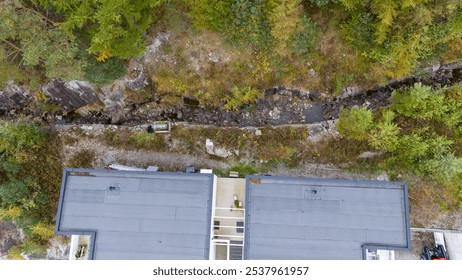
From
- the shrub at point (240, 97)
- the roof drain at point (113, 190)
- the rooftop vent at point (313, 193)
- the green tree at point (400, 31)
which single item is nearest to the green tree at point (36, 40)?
the roof drain at point (113, 190)

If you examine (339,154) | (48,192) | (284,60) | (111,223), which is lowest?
(111,223)

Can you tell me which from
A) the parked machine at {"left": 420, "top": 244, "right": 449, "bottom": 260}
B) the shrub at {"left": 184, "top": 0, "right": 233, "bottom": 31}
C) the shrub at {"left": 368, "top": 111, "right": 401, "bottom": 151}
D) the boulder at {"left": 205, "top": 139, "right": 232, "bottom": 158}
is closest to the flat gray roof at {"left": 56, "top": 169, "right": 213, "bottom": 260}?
the boulder at {"left": 205, "top": 139, "right": 232, "bottom": 158}

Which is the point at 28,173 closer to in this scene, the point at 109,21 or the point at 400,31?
the point at 109,21

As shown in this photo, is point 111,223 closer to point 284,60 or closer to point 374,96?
point 284,60

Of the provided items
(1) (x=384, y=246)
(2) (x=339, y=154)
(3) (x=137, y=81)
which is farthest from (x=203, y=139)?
(1) (x=384, y=246)

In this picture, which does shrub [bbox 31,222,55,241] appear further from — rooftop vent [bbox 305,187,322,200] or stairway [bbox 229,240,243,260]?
rooftop vent [bbox 305,187,322,200]

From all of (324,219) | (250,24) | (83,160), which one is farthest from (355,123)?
(83,160)
